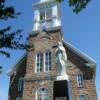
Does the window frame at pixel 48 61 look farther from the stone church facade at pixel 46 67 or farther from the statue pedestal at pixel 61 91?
the statue pedestal at pixel 61 91

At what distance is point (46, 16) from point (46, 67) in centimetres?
664

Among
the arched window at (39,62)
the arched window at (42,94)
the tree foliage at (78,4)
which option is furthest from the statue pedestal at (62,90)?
the arched window at (39,62)

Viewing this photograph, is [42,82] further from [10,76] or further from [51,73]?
[10,76]

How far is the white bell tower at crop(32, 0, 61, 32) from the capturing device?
28447mm

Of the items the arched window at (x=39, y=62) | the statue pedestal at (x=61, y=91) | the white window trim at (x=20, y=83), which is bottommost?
the statue pedestal at (x=61, y=91)

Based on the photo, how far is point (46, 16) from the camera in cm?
2994

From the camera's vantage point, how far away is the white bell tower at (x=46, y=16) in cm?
2845

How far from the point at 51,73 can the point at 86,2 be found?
17530 mm

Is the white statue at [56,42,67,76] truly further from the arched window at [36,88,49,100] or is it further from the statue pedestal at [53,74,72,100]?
the arched window at [36,88,49,100]

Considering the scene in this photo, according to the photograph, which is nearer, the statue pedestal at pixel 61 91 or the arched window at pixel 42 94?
the statue pedestal at pixel 61 91

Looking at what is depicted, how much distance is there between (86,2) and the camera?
8.85 m

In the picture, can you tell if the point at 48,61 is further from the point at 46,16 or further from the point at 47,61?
the point at 46,16

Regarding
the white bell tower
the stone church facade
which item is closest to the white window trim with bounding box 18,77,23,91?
the stone church facade

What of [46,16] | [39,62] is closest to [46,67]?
[39,62]
